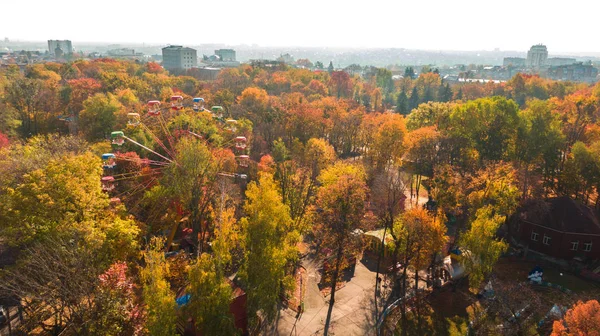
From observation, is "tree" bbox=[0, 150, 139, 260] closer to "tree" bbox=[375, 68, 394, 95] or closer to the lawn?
the lawn

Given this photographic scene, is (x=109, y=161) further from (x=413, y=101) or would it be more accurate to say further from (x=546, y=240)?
(x=413, y=101)

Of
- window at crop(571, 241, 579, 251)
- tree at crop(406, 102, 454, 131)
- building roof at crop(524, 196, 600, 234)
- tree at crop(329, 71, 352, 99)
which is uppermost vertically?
tree at crop(329, 71, 352, 99)

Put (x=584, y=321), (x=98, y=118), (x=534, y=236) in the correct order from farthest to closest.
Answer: (x=98, y=118) → (x=534, y=236) → (x=584, y=321)

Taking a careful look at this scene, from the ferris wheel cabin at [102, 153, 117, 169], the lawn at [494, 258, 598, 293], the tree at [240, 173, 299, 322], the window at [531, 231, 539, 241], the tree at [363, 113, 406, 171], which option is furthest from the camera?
the tree at [363, 113, 406, 171]

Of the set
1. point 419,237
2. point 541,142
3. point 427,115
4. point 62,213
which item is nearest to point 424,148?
point 541,142

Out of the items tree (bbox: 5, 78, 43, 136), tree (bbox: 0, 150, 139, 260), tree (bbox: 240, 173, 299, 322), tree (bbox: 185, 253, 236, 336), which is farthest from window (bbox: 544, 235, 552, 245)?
tree (bbox: 5, 78, 43, 136)

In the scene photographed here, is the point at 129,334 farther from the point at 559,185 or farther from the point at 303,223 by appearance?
the point at 559,185
